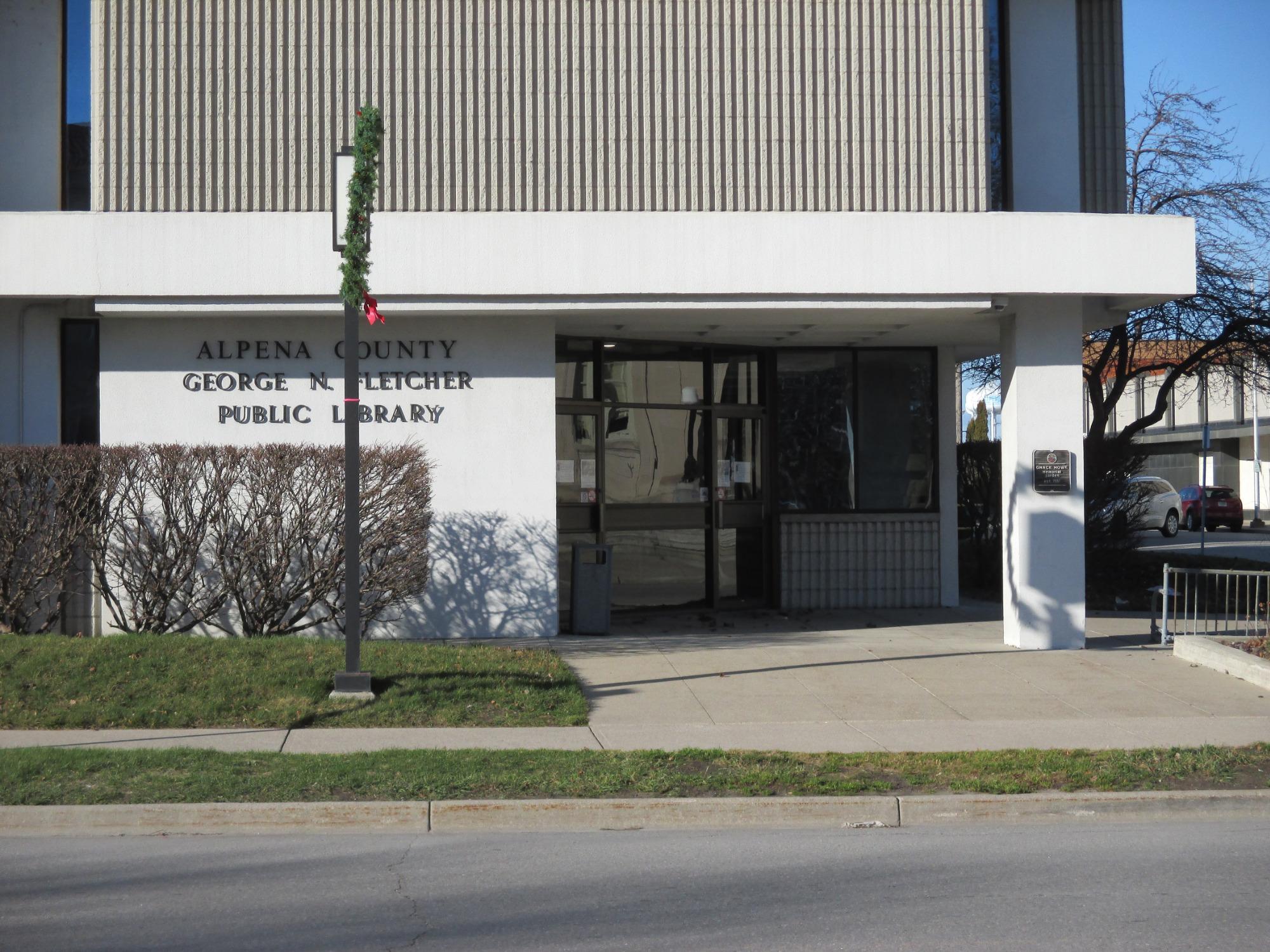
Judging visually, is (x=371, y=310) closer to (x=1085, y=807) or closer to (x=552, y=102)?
(x=552, y=102)

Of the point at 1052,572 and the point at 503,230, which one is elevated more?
the point at 503,230

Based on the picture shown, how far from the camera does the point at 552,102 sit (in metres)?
13.2

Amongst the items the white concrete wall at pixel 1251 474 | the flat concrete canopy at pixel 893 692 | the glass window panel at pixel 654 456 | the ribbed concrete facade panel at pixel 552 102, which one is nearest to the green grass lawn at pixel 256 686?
the flat concrete canopy at pixel 893 692

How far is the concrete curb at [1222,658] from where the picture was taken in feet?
36.6

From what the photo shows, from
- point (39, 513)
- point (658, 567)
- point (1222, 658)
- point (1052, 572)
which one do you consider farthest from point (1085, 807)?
point (39, 513)

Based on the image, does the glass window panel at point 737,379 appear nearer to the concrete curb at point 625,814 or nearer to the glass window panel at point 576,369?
the glass window panel at point 576,369

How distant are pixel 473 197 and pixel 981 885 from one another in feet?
30.5

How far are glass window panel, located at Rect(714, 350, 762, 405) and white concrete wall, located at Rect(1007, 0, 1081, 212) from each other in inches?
158

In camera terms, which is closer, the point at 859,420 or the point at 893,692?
the point at 893,692

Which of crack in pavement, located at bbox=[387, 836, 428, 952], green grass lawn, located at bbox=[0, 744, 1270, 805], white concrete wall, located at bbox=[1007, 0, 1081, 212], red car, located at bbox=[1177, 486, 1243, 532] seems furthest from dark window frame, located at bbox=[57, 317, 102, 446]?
red car, located at bbox=[1177, 486, 1243, 532]

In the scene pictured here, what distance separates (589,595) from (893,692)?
4.27 meters

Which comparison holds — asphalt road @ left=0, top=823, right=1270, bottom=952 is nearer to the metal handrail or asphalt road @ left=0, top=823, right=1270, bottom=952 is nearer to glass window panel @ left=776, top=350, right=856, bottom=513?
the metal handrail

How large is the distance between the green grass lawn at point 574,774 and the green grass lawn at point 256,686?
1.06 meters

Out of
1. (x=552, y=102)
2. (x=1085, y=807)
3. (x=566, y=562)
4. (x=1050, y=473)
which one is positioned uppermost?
(x=552, y=102)
